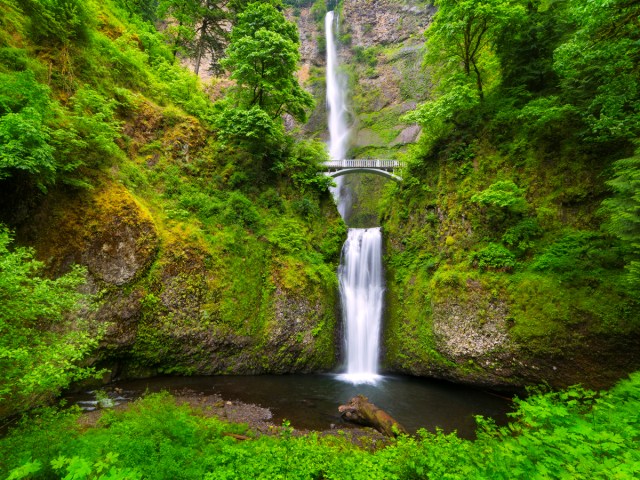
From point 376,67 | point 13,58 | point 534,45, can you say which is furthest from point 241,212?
point 376,67

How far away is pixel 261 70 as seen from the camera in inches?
477

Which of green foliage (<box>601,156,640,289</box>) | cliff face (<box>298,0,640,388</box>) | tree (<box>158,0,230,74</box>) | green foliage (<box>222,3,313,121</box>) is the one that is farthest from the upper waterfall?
green foliage (<box>601,156,640,289</box>)

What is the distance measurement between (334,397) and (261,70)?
12.8 meters

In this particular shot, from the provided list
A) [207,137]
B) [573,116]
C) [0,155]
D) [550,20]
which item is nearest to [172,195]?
[207,137]

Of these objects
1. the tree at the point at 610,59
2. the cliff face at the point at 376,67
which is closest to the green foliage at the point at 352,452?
the tree at the point at 610,59

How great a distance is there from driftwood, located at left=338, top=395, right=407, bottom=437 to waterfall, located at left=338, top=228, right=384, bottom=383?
8.90ft

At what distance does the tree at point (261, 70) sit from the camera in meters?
11.3

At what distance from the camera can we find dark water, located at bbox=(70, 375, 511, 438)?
7.39m

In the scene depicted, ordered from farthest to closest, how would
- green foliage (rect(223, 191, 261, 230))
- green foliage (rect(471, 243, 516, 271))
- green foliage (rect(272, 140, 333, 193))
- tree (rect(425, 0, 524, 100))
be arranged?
1. green foliage (rect(272, 140, 333, 193))
2. green foliage (rect(223, 191, 261, 230))
3. tree (rect(425, 0, 524, 100))
4. green foliage (rect(471, 243, 516, 271))

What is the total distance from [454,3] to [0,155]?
A: 13.9m

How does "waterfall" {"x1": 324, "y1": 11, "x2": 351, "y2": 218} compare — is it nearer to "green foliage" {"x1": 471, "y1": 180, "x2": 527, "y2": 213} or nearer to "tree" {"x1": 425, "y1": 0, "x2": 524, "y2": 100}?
"tree" {"x1": 425, "y1": 0, "x2": 524, "y2": 100}

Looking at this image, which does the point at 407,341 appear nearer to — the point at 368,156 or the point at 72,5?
the point at 72,5

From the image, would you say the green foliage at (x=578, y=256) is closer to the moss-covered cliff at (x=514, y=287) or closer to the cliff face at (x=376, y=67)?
the moss-covered cliff at (x=514, y=287)

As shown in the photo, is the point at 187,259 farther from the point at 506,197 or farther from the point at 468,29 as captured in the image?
the point at 468,29
